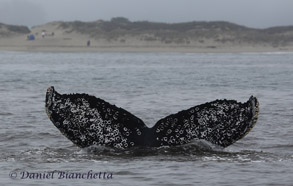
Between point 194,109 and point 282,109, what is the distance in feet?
23.6

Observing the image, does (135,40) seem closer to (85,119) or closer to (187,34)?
(187,34)

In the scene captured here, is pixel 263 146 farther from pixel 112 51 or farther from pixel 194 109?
pixel 112 51

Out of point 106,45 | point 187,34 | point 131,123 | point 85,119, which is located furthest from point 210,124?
point 187,34

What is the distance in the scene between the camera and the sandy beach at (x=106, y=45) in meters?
60.3

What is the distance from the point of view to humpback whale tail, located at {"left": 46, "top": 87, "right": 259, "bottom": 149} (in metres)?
7.71

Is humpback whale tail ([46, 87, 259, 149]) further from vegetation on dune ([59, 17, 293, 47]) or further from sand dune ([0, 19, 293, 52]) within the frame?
vegetation on dune ([59, 17, 293, 47])

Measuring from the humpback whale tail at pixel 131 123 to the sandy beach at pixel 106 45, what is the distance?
166 feet

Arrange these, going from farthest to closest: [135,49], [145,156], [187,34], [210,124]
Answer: [187,34] < [135,49] < [145,156] < [210,124]

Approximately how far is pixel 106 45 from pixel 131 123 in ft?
193

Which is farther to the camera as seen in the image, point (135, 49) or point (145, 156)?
point (135, 49)

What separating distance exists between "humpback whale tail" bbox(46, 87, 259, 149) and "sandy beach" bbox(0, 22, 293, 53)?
50604 millimetres

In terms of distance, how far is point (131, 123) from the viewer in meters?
7.83

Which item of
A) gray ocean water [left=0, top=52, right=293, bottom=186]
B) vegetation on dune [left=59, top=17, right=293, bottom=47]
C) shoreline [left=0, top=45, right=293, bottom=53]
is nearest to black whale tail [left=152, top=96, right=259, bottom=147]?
gray ocean water [left=0, top=52, right=293, bottom=186]

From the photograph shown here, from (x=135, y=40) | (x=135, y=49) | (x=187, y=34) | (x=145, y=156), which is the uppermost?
(x=187, y=34)
